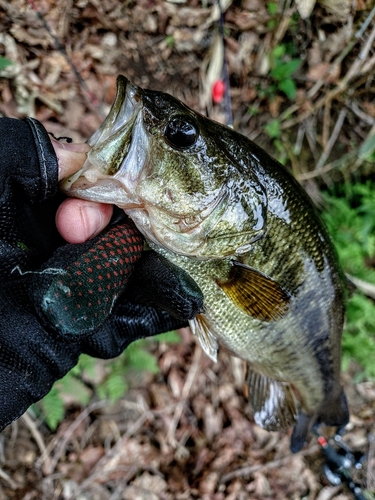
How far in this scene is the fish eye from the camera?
1.61 m

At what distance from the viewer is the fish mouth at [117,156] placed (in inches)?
58.2

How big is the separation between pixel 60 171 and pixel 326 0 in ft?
10.0

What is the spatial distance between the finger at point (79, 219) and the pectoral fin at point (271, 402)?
1.46 metres

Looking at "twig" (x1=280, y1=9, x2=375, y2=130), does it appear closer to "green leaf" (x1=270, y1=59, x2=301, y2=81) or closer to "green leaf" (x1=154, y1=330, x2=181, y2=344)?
"green leaf" (x1=270, y1=59, x2=301, y2=81)

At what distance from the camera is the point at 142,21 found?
306 centimetres

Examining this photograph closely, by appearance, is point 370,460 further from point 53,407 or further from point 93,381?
point 53,407

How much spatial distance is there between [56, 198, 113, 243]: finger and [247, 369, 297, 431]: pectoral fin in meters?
1.46

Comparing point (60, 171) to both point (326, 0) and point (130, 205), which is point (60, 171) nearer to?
point (130, 205)

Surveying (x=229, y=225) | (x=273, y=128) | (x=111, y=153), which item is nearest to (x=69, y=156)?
(x=111, y=153)

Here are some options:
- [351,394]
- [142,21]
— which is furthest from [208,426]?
[142,21]

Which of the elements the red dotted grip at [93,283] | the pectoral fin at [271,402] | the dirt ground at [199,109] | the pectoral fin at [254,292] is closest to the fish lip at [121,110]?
A: the red dotted grip at [93,283]

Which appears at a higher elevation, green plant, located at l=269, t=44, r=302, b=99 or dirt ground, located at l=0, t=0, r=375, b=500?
green plant, located at l=269, t=44, r=302, b=99

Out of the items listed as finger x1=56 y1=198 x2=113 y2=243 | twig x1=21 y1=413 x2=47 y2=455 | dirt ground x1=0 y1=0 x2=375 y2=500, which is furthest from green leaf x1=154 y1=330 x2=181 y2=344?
finger x1=56 y1=198 x2=113 y2=243

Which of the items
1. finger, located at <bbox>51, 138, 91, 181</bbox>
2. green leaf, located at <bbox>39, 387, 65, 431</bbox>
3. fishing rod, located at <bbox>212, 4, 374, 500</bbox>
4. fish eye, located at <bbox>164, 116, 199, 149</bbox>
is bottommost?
fishing rod, located at <bbox>212, 4, 374, 500</bbox>
